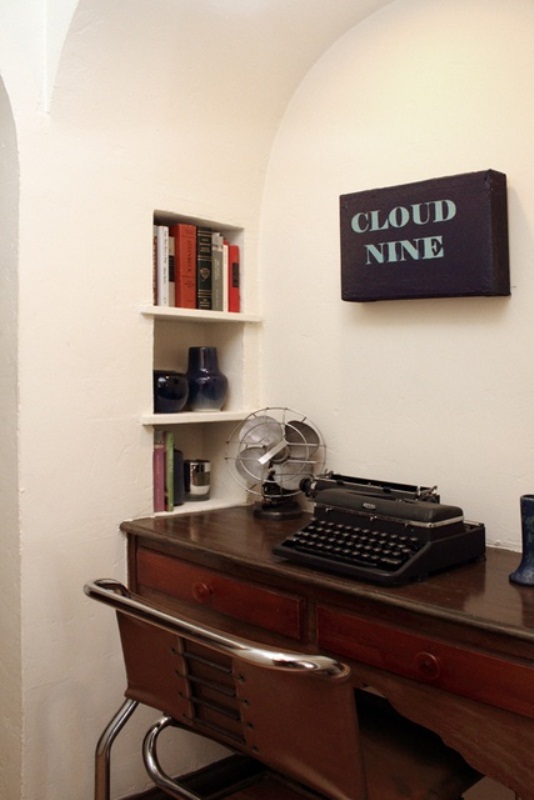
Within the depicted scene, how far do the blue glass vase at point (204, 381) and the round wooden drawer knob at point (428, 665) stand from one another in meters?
1.33

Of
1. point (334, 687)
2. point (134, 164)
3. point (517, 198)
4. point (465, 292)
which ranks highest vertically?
point (134, 164)

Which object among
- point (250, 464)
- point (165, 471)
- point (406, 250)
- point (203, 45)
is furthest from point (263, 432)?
point (203, 45)

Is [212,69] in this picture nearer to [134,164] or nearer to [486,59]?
[134,164]

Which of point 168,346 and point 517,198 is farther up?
point 517,198

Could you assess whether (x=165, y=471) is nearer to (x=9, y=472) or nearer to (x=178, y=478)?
(x=178, y=478)

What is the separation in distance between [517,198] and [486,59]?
41cm

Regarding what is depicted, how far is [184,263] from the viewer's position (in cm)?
263

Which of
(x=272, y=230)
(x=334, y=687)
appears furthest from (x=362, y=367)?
(x=334, y=687)

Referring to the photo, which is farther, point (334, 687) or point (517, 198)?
point (517, 198)

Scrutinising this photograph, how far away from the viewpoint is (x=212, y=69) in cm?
249

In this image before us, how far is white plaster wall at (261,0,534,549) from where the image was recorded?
212 cm

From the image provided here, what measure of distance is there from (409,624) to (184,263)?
1480mm

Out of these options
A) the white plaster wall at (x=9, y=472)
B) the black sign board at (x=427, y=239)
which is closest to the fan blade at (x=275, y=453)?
the black sign board at (x=427, y=239)

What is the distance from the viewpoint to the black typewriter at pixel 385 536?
179 centimetres
